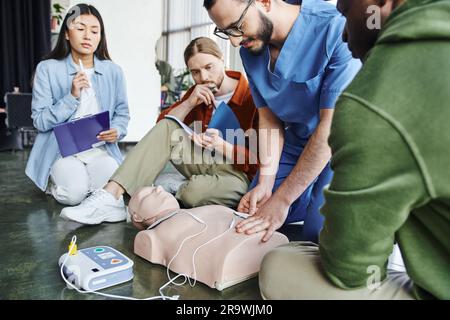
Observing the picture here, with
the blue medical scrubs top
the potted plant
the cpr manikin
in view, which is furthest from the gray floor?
the potted plant

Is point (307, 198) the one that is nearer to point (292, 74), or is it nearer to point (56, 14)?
point (292, 74)

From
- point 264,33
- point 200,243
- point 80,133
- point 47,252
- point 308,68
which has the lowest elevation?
point 47,252

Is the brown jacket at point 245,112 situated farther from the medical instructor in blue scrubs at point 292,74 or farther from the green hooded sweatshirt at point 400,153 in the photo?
the green hooded sweatshirt at point 400,153

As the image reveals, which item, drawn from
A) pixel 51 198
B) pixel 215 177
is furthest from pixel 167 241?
pixel 51 198

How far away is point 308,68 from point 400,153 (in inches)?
32.2

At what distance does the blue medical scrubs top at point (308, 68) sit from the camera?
1.23 meters

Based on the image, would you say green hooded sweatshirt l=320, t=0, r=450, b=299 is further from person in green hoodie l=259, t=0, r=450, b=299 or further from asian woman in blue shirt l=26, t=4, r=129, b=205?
asian woman in blue shirt l=26, t=4, r=129, b=205

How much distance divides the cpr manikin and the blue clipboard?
0.55m

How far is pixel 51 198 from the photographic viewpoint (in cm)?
207

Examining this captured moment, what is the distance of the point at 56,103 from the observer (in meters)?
2.04

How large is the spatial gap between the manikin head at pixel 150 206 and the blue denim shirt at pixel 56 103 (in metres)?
0.84

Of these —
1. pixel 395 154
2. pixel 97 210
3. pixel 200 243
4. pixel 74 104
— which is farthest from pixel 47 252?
pixel 395 154

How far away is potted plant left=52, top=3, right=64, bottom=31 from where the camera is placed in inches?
185
